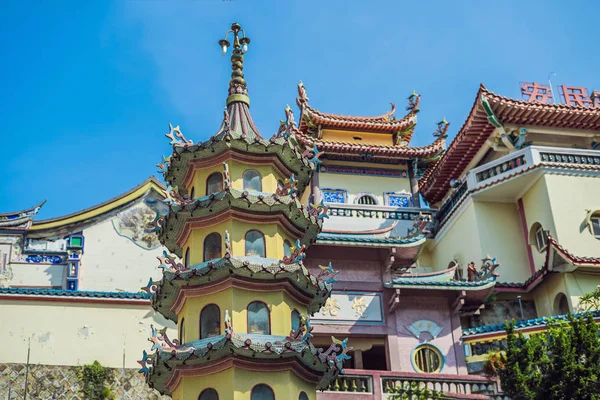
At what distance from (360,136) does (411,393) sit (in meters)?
16.0

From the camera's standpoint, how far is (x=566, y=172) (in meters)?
26.7

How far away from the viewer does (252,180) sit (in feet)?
61.8

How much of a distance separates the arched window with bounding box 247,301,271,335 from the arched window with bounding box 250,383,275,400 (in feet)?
3.63

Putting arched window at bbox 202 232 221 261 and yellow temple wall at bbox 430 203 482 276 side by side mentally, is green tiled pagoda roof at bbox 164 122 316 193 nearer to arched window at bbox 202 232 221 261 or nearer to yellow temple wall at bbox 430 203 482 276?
arched window at bbox 202 232 221 261

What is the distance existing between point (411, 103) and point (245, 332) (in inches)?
786

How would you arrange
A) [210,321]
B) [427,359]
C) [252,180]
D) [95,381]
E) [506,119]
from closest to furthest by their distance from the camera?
[210,321]
[252,180]
[427,359]
[95,381]
[506,119]

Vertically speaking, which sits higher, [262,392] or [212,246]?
[212,246]

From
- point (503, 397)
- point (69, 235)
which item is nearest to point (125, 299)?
point (69, 235)

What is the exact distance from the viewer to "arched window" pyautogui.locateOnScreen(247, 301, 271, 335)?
54.5ft

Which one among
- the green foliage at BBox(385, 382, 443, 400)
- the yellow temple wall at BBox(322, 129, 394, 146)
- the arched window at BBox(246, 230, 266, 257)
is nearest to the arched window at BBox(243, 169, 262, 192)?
the arched window at BBox(246, 230, 266, 257)

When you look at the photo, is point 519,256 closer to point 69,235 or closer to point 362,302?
point 362,302

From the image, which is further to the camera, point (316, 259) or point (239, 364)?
point (316, 259)

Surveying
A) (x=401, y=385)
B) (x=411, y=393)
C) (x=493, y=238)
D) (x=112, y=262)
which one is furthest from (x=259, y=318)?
(x=112, y=262)

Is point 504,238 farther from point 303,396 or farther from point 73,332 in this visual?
point 73,332
